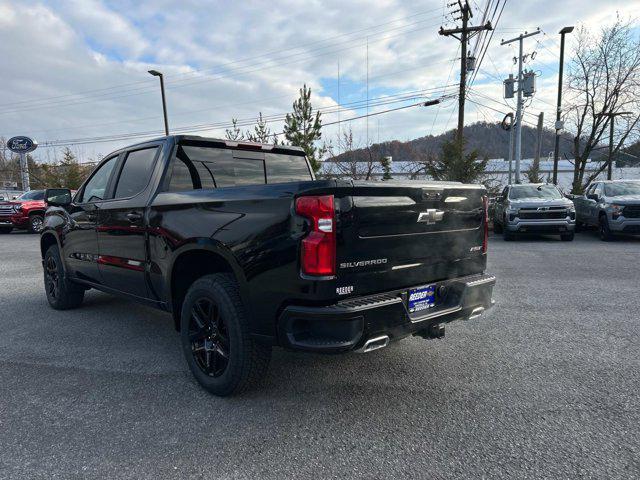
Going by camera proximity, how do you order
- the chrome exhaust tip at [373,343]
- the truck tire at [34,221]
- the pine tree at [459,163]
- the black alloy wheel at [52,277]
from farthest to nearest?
1. the pine tree at [459,163]
2. the truck tire at [34,221]
3. the black alloy wheel at [52,277]
4. the chrome exhaust tip at [373,343]

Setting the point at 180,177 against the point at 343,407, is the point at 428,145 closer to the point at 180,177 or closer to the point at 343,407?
the point at 180,177

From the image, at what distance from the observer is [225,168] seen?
4090 mm

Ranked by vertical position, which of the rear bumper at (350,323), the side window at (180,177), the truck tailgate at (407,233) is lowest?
the rear bumper at (350,323)

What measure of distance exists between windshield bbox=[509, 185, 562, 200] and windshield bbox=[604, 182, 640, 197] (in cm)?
122

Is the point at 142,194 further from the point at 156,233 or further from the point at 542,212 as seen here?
the point at 542,212

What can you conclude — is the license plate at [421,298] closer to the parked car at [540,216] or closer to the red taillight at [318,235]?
the red taillight at [318,235]

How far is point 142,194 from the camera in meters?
3.84

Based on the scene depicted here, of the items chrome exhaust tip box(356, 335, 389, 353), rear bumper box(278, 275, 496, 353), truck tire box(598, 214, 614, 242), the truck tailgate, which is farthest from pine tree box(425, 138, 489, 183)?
chrome exhaust tip box(356, 335, 389, 353)

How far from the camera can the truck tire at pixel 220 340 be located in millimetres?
2912

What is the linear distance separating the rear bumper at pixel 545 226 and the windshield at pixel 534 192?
A: 114cm

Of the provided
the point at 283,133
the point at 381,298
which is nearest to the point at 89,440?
the point at 381,298

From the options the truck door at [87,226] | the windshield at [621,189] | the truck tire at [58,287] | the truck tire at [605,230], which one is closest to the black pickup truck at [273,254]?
the truck door at [87,226]

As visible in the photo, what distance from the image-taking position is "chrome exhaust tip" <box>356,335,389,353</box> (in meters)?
2.62

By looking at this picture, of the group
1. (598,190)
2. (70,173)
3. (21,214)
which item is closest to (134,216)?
(598,190)
